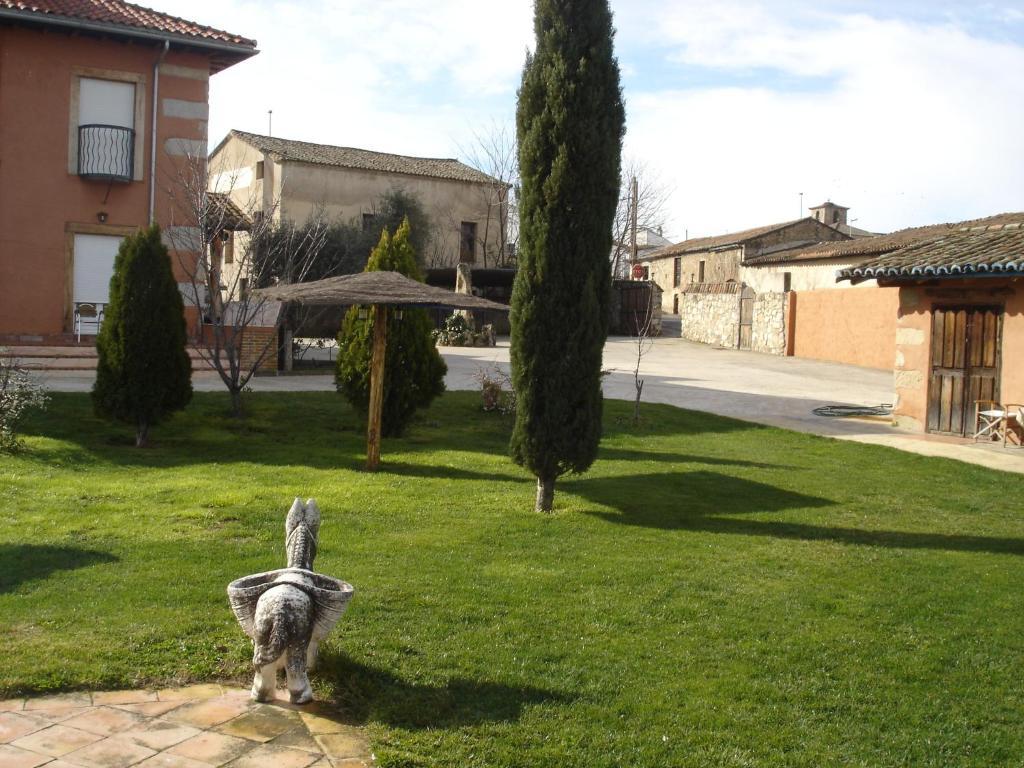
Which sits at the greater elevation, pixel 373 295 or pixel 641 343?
pixel 373 295

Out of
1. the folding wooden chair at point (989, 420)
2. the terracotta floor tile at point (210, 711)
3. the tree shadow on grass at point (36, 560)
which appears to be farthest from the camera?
the folding wooden chair at point (989, 420)

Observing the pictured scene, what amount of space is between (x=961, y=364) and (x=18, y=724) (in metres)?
13.4

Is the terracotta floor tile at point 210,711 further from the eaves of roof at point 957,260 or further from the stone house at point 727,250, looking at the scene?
the stone house at point 727,250

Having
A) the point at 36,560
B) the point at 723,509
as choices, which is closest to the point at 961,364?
the point at 723,509

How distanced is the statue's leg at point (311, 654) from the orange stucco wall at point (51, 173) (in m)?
14.9

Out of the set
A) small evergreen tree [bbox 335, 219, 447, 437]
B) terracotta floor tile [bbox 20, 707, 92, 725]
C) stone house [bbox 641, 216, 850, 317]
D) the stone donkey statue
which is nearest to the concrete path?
small evergreen tree [bbox 335, 219, 447, 437]

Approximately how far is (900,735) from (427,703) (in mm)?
2035

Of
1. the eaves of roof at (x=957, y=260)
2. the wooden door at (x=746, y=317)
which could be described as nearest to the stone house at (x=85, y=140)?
the eaves of roof at (x=957, y=260)

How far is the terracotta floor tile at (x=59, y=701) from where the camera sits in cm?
436

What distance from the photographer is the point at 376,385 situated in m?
10.4

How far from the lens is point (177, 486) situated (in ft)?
→ 30.1

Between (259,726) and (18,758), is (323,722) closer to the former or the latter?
(259,726)

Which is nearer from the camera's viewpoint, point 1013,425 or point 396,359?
point 396,359

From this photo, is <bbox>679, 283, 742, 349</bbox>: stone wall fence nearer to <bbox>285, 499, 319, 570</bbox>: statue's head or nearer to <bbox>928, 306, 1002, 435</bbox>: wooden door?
<bbox>928, 306, 1002, 435</bbox>: wooden door
